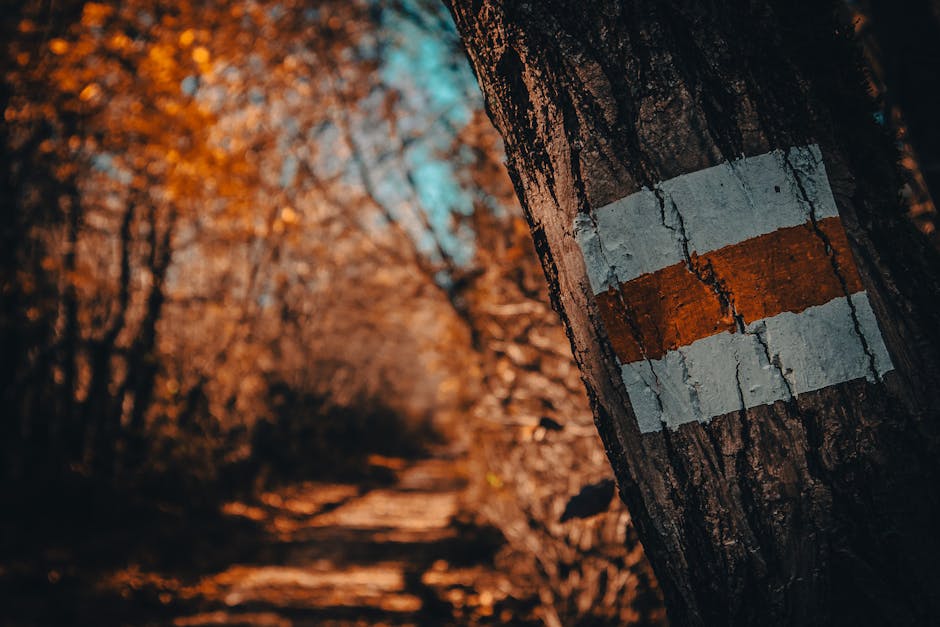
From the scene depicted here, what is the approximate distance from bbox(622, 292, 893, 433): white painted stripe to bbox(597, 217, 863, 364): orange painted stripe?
0.06 ft

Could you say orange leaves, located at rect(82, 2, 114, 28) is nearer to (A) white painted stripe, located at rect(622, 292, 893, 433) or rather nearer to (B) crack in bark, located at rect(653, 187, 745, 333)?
(B) crack in bark, located at rect(653, 187, 745, 333)

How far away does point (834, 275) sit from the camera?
2.69 feet

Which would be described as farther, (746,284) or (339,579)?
(339,579)

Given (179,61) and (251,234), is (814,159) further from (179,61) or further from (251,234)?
(251,234)

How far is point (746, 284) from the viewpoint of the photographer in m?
0.83

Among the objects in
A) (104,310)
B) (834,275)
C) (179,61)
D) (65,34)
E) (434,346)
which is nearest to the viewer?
(834,275)

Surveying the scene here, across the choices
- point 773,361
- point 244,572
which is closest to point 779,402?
point 773,361

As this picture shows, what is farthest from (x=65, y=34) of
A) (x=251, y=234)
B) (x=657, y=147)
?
(x=657, y=147)

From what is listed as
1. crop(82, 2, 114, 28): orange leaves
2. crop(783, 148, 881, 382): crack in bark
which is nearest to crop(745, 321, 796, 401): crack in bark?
crop(783, 148, 881, 382): crack in bark

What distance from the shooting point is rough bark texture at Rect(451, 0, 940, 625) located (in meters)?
0.81

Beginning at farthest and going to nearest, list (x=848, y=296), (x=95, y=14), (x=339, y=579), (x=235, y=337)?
1. (x=235, y=337)
2. (x=339, y=579)
3. (x=95, y=14)
4. (x=848, y=296)

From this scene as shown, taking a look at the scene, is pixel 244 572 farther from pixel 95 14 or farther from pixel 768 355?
pixel 768 355

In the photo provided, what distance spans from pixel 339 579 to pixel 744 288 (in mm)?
5867

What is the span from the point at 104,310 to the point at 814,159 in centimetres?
892
